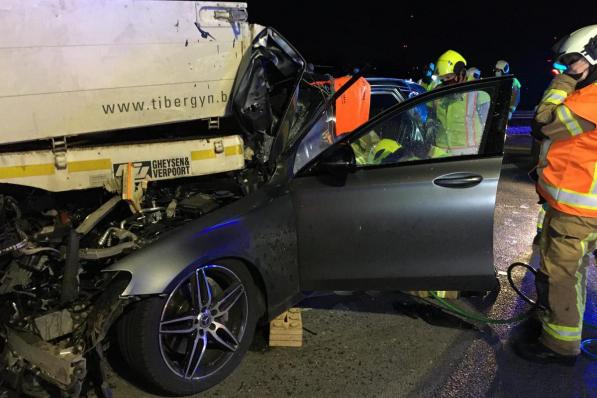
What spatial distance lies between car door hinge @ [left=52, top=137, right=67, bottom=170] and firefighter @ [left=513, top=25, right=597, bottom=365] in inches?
110

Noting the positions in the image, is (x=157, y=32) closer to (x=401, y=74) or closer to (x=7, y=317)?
(x=7, y=317)

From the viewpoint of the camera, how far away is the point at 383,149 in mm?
3236

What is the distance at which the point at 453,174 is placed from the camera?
3023 mm

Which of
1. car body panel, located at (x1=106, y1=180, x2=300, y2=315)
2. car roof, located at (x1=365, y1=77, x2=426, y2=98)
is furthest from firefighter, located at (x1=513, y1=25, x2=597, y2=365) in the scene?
car roof, located at (x1=365, y1=77, x2=426, y2=98)

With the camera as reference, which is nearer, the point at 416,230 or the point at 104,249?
the point at 104,249

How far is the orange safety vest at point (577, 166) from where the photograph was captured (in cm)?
282

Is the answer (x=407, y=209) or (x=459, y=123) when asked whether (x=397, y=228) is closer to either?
(x=407, y=209)

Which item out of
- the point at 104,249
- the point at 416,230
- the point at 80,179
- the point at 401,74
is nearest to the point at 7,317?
the point at 104,249

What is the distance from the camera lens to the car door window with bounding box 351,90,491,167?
3.13 metres

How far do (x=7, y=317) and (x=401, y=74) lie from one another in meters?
18.0

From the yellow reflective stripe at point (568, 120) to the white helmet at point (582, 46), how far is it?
373 mm

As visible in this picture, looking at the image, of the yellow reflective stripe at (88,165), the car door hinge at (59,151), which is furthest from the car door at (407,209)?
the car door hinge at (59,151)

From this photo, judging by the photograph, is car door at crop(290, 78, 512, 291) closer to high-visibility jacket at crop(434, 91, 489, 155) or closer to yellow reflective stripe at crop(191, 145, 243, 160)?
high-visibility jacket at crop(434, 91, 489, 155)

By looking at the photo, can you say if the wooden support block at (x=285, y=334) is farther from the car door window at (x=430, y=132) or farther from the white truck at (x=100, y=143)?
the car door window at (x=430, y=132)
